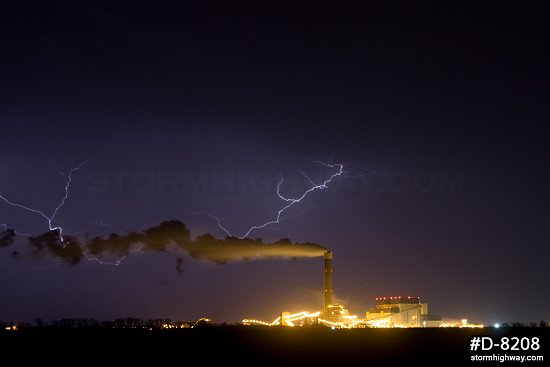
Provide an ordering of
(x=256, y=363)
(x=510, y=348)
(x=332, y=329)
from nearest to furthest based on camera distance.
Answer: (x=510, y=348), (x=256, y=363), (x=332, y=329)

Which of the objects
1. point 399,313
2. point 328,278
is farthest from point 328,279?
point 399,313

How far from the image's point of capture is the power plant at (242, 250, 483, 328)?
98.6 metres

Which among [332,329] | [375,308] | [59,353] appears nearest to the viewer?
[59,353]

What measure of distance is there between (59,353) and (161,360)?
11.9 m

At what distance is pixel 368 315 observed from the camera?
340 feet

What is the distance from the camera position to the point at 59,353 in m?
55.4

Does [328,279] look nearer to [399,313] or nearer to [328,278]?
[328,278]

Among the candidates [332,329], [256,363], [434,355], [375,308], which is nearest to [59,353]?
[256,363]

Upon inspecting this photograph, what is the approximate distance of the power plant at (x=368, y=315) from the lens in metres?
98.6

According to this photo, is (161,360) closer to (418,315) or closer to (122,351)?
(122,351)

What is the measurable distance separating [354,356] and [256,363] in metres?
9.33

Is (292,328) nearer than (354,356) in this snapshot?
No

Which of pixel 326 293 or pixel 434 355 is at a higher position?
pixel 326 293

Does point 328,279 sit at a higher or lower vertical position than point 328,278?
lower
